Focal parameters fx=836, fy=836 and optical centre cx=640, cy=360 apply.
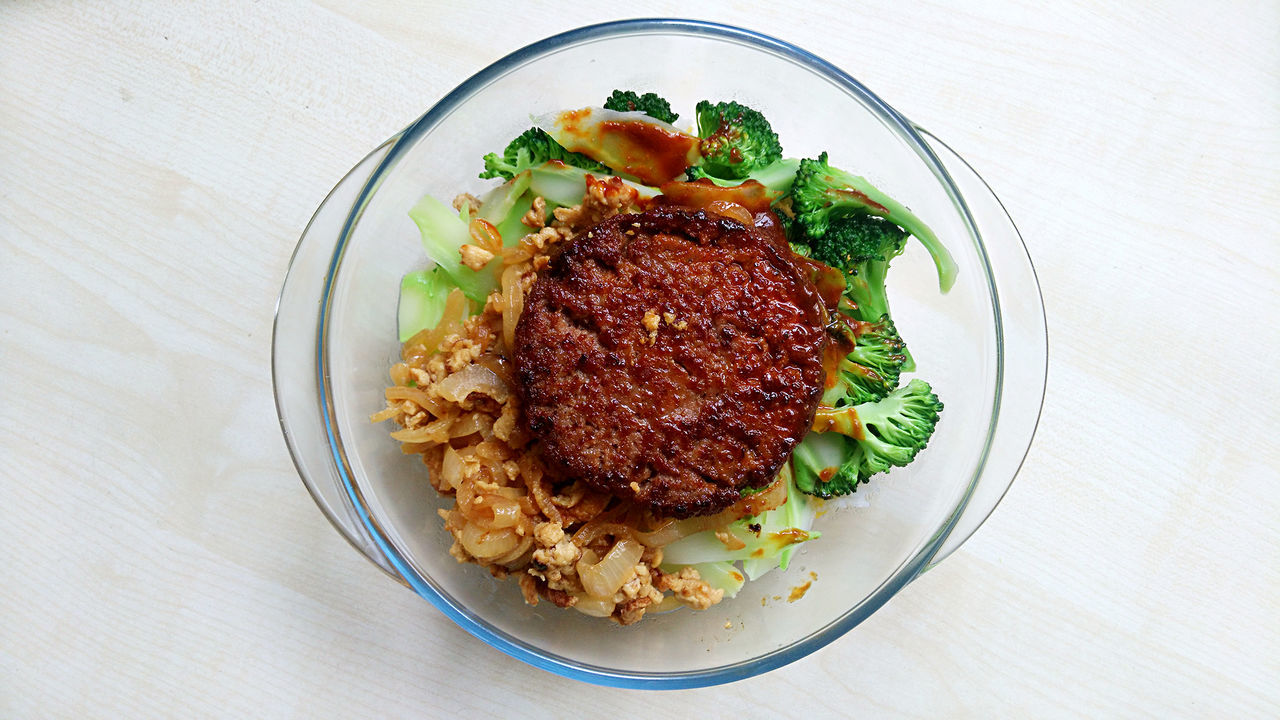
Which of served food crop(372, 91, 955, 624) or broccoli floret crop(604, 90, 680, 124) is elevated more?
broccoli floret crop(604, 90, 680, 124)

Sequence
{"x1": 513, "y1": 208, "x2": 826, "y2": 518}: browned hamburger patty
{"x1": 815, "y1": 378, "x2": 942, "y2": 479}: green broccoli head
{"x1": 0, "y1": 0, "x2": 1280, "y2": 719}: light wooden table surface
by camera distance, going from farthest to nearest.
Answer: {"x1": 0, "y1": 0, "x2": 1280, "y2": 719}: light wooden table surface
{"x1": 815, "y1": 378, "x2": 942, "y2": 479}: green broccoli head
{"x1": 513, "y1": 208, "x2": 826, "y2": 518}: browned hamburger patty

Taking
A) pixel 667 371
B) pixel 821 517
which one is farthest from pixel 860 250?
pixel 821 517

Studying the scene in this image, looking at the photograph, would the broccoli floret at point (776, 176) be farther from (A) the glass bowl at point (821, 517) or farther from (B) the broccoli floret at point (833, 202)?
(A) the glass bowl at point (821, 517)

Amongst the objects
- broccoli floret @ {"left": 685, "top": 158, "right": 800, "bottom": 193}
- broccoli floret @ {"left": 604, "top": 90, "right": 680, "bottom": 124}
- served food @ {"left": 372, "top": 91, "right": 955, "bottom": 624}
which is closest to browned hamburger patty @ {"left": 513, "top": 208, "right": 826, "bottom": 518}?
served food @ {"left": 372, "top": 91, "right": 955, "bottom": 624}

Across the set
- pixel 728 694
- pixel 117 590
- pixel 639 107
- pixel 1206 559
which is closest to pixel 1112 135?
pixel 1206 559

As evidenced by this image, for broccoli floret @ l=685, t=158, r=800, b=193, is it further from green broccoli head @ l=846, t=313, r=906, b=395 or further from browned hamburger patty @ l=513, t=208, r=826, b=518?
green broccoli head @ l=846, t=313, r=906, b=395

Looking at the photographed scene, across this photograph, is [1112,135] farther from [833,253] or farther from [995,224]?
[833,253]

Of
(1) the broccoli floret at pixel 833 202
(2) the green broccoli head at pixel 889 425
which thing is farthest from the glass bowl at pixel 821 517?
(2) the green broccoli head at pixel 889 425
